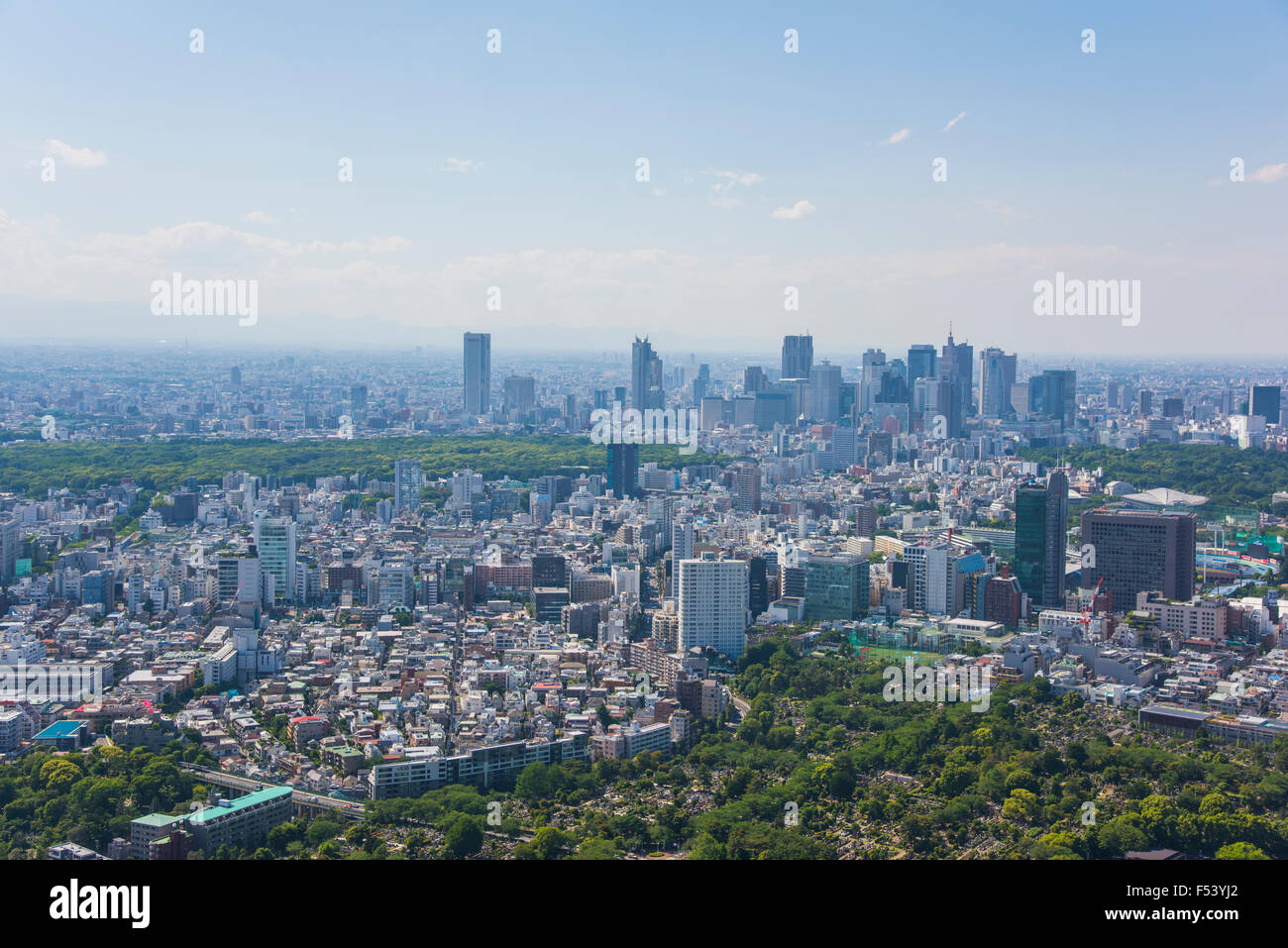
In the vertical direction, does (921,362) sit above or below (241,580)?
above

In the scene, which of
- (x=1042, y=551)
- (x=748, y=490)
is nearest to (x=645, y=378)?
(x=748, y=490)

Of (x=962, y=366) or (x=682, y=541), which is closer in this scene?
(x=682, y=541)

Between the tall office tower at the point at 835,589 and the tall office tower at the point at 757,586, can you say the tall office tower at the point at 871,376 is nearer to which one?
the tall office tower at the point at 835,589

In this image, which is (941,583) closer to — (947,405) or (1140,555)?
(1140,555)

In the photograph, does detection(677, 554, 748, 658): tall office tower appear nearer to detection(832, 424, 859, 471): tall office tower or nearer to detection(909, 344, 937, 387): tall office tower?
detection(832, 424, 859, 471): tall office tower
